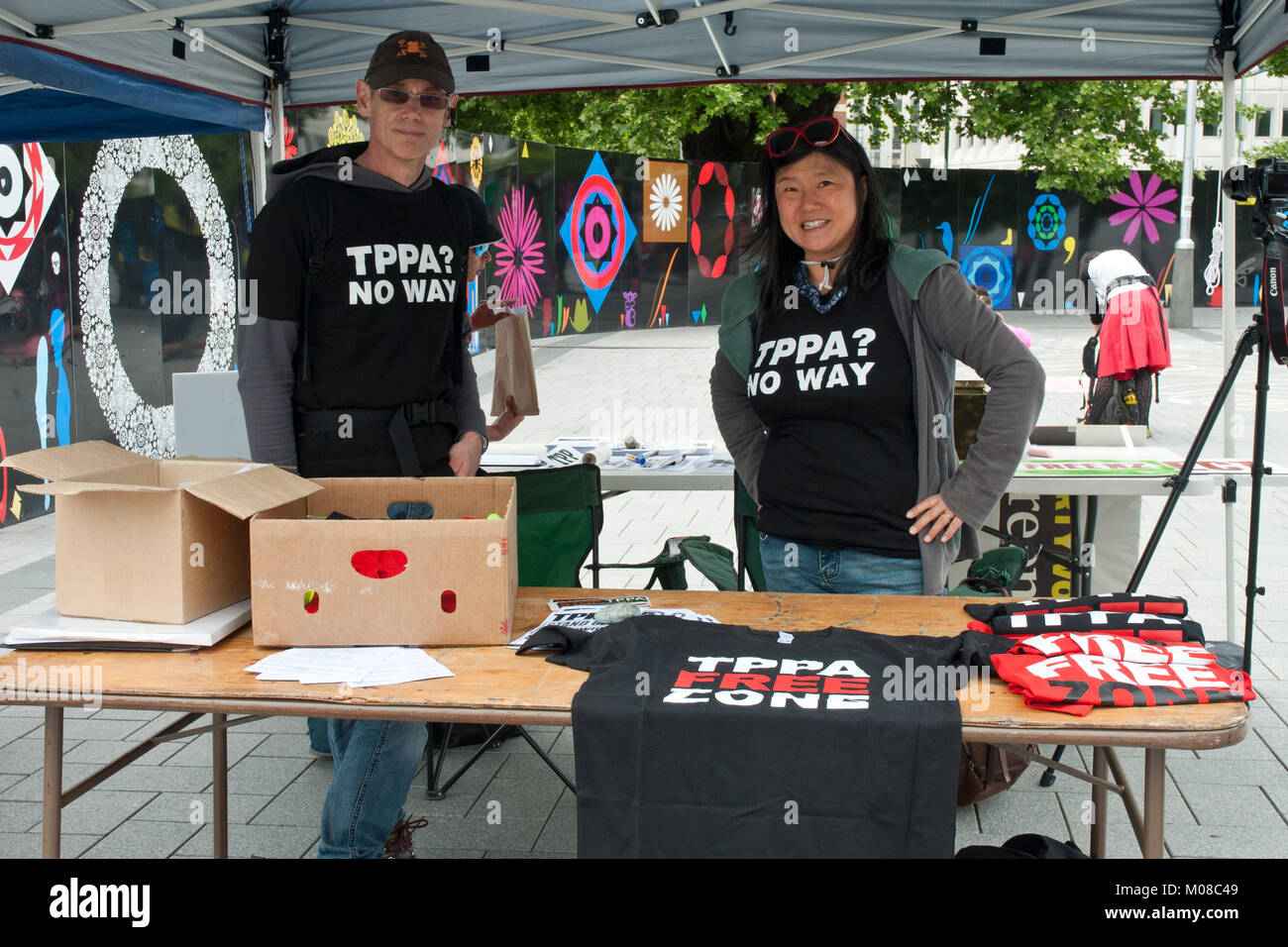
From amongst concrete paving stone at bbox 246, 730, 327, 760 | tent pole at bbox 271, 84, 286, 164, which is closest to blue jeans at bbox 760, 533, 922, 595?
concrete paving stone at bbox 246, 730, 327, 760

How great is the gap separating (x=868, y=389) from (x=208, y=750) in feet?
8.41

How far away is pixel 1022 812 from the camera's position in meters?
3.41

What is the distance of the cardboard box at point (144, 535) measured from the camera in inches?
86.6

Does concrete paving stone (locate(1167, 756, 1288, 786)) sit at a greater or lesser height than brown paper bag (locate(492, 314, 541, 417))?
lesser

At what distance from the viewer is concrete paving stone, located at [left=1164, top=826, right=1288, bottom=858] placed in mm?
3100

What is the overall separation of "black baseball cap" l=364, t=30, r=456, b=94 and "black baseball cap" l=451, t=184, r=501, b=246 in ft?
1.08

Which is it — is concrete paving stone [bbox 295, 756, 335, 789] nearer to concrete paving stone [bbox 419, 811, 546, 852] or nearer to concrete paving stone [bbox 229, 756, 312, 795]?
concrete paving stone [bbox 229, 756, 312, 795]

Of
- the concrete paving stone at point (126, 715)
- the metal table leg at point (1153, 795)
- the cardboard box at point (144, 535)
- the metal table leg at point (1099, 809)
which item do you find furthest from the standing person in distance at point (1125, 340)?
the cardboard box at point (144, 535)

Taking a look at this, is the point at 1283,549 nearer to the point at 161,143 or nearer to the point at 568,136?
the point at 161,143

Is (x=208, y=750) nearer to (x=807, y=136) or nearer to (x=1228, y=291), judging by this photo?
(x=807, y=136)

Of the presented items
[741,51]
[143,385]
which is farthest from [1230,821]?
[143,385]

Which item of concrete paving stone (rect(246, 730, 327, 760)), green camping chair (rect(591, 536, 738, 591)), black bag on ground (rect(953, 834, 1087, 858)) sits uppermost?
green camping chair (rect(591, 536, 738, 591))

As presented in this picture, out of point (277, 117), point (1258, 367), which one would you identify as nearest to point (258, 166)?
point (277, 117)

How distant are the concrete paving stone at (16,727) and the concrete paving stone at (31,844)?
2.63 ft
